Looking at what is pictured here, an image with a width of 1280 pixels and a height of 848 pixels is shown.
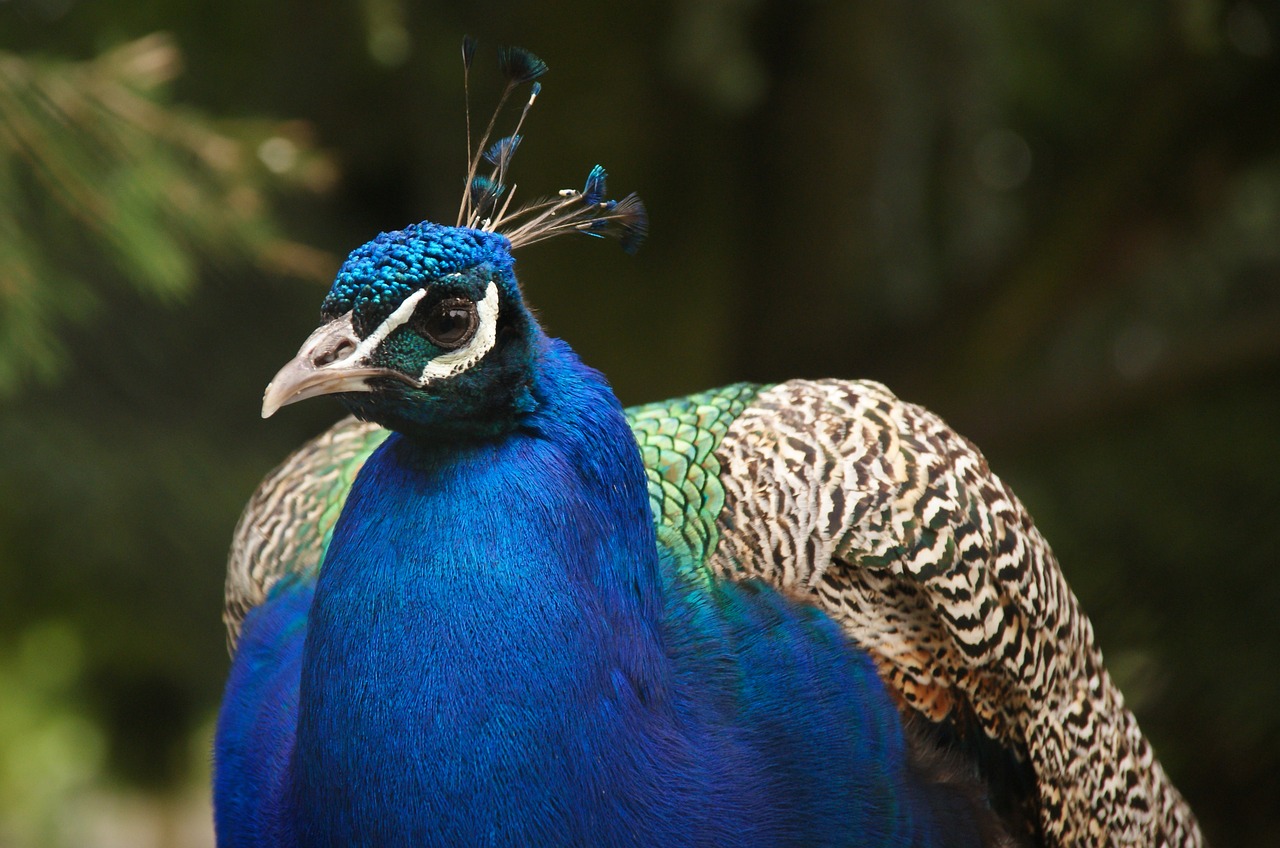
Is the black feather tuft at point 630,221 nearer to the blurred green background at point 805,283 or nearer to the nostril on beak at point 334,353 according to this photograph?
the nostril on beak at point 334,353

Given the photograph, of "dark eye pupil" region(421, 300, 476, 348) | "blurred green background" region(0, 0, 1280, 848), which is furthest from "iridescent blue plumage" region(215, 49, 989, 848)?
"blurred green background" region(0, 0, 1280, 848)

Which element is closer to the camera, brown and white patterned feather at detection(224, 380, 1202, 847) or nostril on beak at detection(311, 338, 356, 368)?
nostril on beak at detection(311, 338, 356, 368)

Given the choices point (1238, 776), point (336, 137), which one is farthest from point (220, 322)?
point (1238, 776)

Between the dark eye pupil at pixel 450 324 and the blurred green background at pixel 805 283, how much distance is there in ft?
5.94

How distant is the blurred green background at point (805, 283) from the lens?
3566 millimetres

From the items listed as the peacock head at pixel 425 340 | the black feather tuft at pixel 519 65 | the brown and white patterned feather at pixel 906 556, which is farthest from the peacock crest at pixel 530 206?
the brown and white patterned feather at pixel 906 556

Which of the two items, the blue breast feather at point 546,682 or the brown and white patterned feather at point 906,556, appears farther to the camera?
the brown and white patterned feather at point 906,556

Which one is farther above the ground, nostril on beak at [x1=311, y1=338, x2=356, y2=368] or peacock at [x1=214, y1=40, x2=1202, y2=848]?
nostril on beak at [x1=311, y1=338, x2=356, y2=368]

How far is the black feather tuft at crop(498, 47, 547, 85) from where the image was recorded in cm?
190

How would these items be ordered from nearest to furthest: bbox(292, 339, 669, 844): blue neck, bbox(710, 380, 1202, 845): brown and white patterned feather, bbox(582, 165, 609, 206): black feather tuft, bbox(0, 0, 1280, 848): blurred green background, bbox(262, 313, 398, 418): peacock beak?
1. bbox(262, 313, 398, 418): peacock beak
2. bbox(292, 339, 669, 844): blue neck
3. bbox(582, 165, 609, 206): black feather tuft
4. bbox(710, 380, 1202, 845): brown and white patterned feather
5. bbox(0, 0, 1280, 848): blurred green background

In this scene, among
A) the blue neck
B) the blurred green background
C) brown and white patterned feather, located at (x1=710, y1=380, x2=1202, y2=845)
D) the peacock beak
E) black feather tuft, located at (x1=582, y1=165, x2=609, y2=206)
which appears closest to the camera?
the peacock beak

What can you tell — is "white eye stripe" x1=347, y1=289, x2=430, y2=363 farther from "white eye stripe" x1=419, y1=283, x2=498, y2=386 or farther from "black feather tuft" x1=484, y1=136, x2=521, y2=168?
"black feather tuft" x1=484, y1=136, x2=521, y2=168

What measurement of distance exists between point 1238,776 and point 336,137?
3224 millimetres

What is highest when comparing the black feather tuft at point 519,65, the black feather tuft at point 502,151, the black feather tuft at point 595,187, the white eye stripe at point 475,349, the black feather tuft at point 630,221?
the black feather tuft at point 519,65
